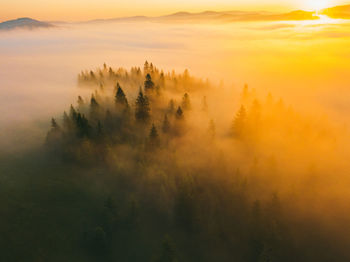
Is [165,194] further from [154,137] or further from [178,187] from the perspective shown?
[154,137]

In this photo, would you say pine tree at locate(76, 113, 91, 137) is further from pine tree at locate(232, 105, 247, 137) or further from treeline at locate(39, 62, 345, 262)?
pine tree at locate(232, 105, 247, 137)

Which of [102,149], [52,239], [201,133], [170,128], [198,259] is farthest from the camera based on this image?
[201,133]

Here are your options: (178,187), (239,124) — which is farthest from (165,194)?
(239,124)

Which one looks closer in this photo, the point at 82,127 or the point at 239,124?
the point at 82,127

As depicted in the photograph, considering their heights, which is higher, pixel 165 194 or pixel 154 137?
pixel 154 137

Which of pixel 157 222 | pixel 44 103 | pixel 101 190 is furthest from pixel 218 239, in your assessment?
pixel 44 103

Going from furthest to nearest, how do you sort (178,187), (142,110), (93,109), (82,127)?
(93,109)
(142,110)
(178,187)
(82,127)

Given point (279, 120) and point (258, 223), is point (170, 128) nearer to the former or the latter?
point (258, 223)

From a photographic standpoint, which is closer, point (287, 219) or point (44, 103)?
point (287, 219)
